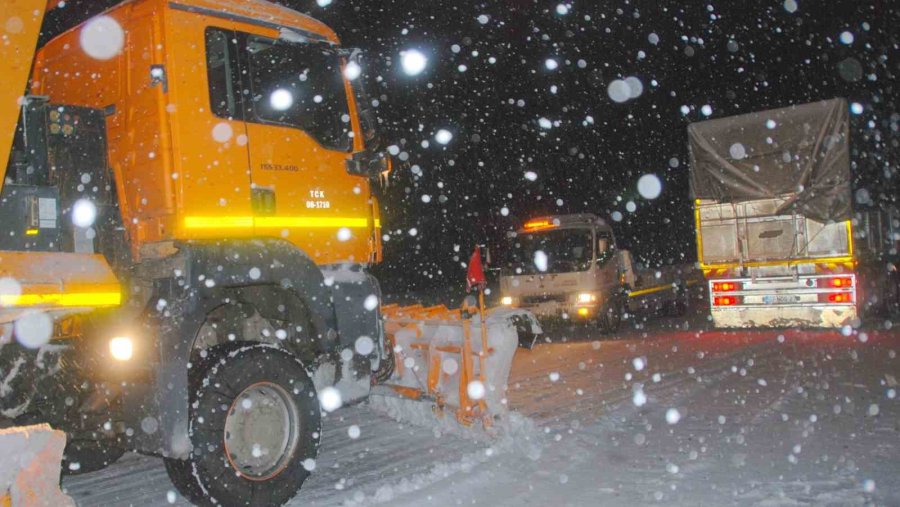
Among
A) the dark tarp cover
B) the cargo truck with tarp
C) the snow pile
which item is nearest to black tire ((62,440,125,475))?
the snow pile

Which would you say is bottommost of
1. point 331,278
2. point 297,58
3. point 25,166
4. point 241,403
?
point 241,403

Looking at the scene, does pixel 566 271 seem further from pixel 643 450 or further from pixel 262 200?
pixel 262 200

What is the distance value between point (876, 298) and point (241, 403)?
14103mm

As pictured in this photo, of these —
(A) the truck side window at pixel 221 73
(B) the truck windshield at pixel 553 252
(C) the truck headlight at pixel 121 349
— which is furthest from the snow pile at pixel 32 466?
(B) the truck windshield at pixel 553 252

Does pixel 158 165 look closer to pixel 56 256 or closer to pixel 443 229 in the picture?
pixel 56 256

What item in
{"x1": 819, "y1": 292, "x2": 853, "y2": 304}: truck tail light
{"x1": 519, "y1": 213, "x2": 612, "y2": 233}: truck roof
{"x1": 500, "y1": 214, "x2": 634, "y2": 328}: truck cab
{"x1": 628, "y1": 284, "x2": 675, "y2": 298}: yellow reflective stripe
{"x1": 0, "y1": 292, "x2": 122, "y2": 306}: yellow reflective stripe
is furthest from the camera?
{"x1": 628, "y1": 284, "x2": 675, "y2": 298}: yellow reflective stripe

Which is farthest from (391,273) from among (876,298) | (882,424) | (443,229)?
(882,424)

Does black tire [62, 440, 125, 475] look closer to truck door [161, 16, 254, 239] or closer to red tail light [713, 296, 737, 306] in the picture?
truck door [161, 16, 254, 239]

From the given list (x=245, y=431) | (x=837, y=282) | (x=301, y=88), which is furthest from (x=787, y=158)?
(x=245, y=431)

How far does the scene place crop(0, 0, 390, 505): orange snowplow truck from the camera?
14.2 feet

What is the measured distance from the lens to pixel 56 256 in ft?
13.4

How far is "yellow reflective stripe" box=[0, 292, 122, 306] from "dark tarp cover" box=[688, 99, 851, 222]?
12.2m

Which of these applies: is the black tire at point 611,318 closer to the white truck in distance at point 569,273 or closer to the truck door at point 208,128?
the white truck in distance at point 569,273

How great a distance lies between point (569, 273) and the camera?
1497 centimetres
